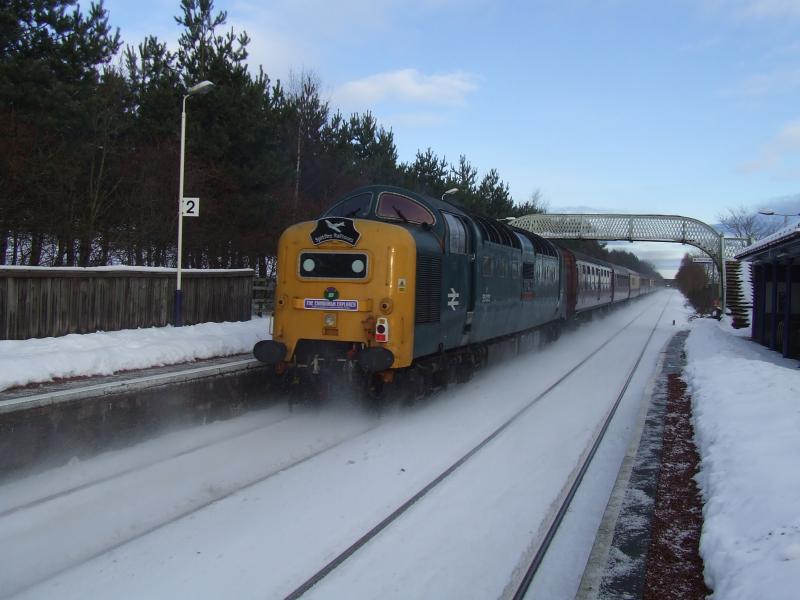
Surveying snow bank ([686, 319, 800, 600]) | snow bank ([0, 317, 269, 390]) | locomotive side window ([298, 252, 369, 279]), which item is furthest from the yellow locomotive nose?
snow bank ([686, 319, 800, 600])

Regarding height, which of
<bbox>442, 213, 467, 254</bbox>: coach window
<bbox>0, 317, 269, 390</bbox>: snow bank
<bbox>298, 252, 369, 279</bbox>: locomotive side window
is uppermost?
<bbox>442, 213, 467, 254</bbox>: coach window

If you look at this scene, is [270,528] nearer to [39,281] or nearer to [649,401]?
[39,281]

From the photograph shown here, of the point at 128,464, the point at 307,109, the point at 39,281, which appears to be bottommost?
the point at 128,464

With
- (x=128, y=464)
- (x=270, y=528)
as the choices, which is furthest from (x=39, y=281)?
(x=270, y=528)

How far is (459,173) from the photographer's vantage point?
1907 inches

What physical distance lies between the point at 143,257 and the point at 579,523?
70.7ft

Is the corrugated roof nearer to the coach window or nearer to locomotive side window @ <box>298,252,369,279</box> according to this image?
the coach window

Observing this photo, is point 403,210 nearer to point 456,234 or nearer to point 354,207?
point 354,207

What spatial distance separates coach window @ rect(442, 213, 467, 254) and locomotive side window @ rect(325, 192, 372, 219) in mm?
1303

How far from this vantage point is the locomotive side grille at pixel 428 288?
9000 mm

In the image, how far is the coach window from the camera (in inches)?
395

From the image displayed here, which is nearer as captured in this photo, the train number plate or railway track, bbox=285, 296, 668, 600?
railway track, bbox=285, 296, 668, 600

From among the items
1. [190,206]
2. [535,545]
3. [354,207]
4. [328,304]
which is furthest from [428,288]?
[190,206]

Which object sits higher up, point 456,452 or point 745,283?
point 745,283
